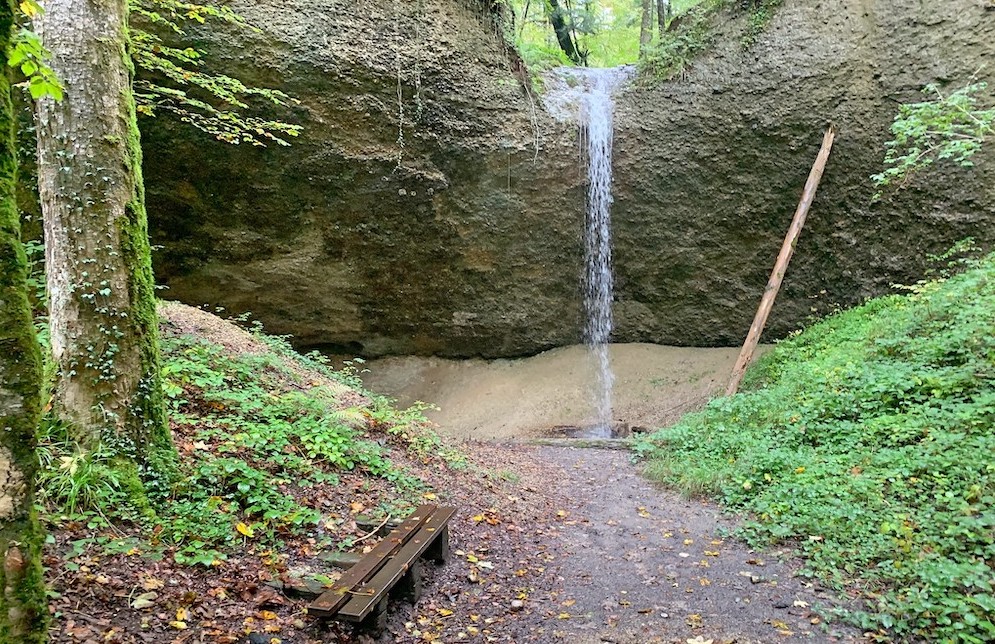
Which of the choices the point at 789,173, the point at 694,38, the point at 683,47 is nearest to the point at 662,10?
the point at 694,38

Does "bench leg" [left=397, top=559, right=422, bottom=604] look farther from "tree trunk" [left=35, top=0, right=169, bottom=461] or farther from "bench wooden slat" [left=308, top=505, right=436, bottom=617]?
"tree trunk" [left=35, top=0, right=169, bottom=461]

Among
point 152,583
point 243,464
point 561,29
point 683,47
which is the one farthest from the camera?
point 561,29

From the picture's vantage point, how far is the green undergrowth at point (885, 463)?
3.41 metres

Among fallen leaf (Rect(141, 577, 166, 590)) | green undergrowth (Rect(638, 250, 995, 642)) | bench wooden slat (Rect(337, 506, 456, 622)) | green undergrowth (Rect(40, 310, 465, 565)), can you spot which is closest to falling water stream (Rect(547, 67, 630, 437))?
green undergrowth (Rect(638, 250, 995, 642))

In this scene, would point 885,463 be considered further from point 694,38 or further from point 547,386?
point 694,38

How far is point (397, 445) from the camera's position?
6.00 metres

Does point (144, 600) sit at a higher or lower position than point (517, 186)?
lower

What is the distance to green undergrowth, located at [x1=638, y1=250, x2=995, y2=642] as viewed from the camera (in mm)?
3406

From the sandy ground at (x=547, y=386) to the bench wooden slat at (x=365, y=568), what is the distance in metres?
6.74

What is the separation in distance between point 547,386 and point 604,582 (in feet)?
27.2

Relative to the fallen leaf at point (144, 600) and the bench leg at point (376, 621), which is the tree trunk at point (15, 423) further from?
the bench leg at point (376, 621)

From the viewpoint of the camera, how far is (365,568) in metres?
3.17

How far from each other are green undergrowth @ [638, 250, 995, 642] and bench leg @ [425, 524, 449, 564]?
7.99 ft

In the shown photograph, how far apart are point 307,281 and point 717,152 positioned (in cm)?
869
